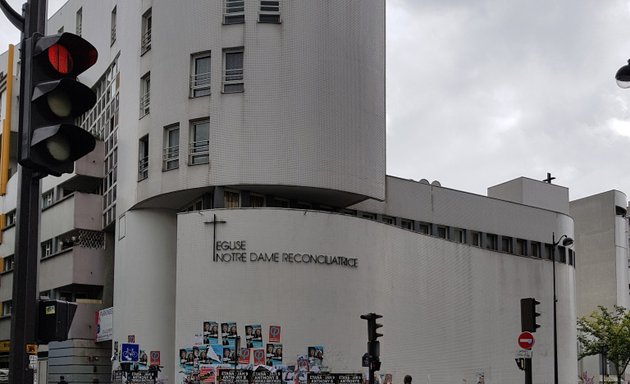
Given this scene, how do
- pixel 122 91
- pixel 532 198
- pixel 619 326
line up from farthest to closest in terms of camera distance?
pixel 619 326 < pixel 532 198 < pixel 122 91

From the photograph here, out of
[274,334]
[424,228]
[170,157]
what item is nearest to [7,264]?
[170,157]

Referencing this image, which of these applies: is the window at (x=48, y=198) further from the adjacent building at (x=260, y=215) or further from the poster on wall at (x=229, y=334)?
the poster on wall at (x=229, y=334)

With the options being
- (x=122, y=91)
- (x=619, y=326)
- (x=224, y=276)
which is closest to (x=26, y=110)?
(x=224, y=276)

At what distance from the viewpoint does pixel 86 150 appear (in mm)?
7219

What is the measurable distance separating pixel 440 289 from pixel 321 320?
32.0 ft

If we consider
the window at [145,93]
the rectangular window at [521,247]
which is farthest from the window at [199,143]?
the rectangular window at [521,247]

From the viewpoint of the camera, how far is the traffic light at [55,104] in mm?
7105

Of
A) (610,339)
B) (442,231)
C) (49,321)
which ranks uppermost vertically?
(442,231)

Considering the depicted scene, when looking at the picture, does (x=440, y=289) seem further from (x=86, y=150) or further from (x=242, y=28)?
(x=86, y=150)

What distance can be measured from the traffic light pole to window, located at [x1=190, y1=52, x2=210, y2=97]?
3278 centimetres

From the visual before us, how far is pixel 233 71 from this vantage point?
39.9 metres

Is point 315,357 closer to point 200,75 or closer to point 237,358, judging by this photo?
point 237,358

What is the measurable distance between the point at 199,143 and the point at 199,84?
258cm

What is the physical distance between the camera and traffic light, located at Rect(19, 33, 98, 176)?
23.3 ft
